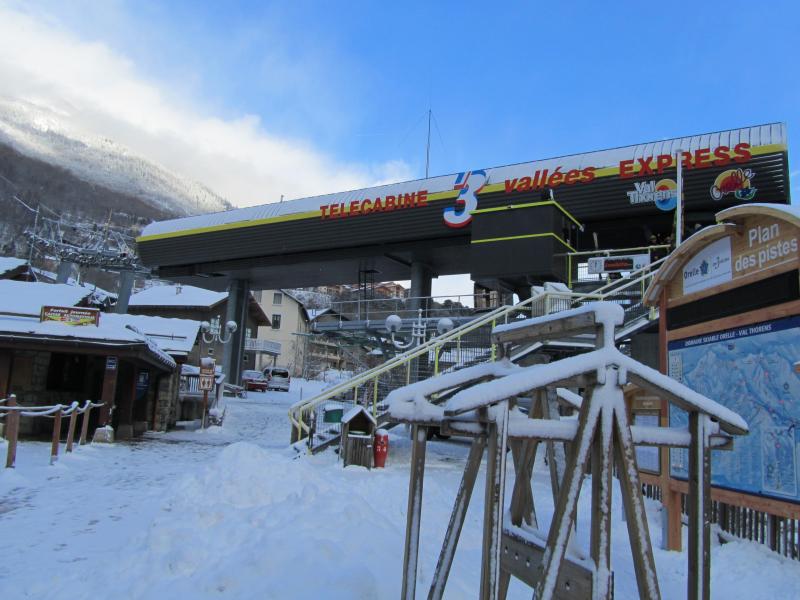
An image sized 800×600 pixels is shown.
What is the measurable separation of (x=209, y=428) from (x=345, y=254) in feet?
30.6

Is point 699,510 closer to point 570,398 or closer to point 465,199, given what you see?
point 570,398

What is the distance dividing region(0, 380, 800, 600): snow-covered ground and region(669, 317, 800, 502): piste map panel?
75 centimetres

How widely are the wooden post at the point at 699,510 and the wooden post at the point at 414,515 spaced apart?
54.0 inches

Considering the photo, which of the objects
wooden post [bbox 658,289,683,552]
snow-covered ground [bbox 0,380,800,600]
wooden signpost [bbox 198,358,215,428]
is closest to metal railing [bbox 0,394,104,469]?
snow-covered ground [bbox 0,380,800,600]

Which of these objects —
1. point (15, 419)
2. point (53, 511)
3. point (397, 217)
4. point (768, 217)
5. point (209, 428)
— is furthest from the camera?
point (397, 217)

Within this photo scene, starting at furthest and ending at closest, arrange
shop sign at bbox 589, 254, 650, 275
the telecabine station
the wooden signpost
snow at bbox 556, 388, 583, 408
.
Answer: the wooden signpost → shop sign at bbox 589, 254, 650, 275 → the telecabine station → snow at bbox 556, 388, 583, 408

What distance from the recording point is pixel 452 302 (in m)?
23.4

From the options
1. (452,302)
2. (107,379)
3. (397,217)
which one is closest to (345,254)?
(397,217)

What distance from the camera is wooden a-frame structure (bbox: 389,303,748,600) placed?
2844 millimetres

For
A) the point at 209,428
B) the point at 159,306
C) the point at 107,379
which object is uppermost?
the point at 159,306

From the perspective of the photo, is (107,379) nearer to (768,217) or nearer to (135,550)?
(135,550)

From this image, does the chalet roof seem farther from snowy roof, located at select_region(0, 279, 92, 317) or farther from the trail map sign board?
the trail map sign board

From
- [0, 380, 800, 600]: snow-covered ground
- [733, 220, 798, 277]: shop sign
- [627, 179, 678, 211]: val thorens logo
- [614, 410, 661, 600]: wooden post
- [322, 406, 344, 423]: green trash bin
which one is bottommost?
[0, 380, 800, 600]: snow-covered ground

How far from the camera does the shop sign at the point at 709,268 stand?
7.00m
